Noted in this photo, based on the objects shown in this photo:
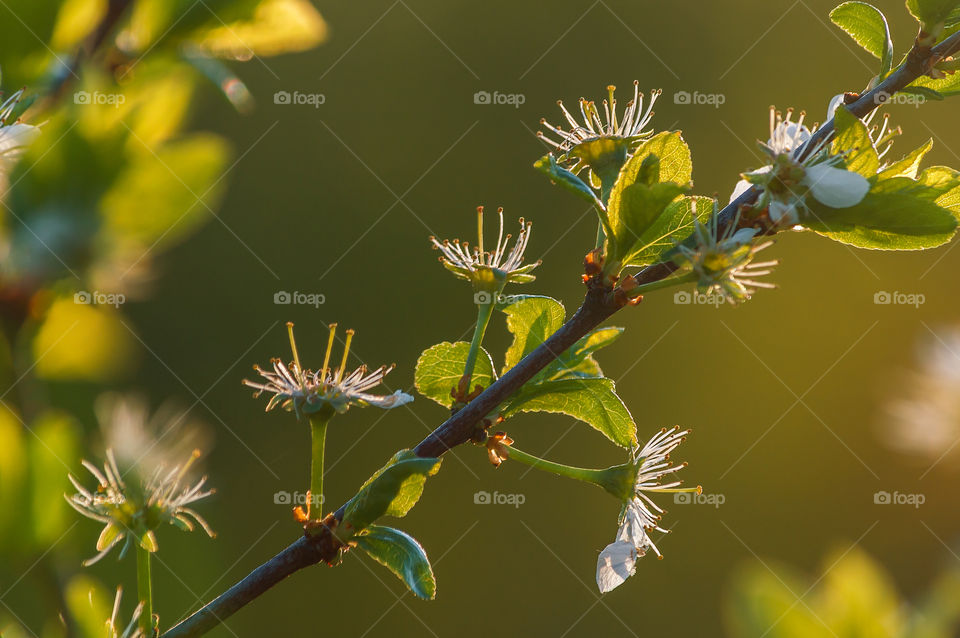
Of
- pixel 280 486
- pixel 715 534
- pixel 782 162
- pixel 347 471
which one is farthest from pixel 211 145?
pixel 715 534

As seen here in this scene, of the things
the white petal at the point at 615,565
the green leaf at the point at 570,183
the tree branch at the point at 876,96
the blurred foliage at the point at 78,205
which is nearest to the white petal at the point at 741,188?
the tree branch at the point at 876,96

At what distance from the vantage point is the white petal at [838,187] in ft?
1.84

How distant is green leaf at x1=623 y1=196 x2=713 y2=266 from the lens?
24.3 inches

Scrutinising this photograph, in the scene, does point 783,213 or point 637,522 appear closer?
point 783,213

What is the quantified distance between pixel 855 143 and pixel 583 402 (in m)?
0.25

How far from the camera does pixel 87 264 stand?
48cm

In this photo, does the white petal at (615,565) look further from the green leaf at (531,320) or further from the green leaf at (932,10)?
the green leaf at (932,10)

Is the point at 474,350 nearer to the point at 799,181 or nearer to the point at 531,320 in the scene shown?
the point at 531,320

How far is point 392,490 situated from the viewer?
1.77 ft

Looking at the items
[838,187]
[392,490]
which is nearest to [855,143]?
[838,187]

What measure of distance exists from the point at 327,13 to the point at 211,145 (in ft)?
7.81

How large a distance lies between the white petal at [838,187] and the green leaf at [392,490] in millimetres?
299

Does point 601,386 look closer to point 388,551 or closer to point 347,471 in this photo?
point 388,551

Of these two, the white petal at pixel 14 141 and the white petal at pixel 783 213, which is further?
the white petal at pixel 783 213
